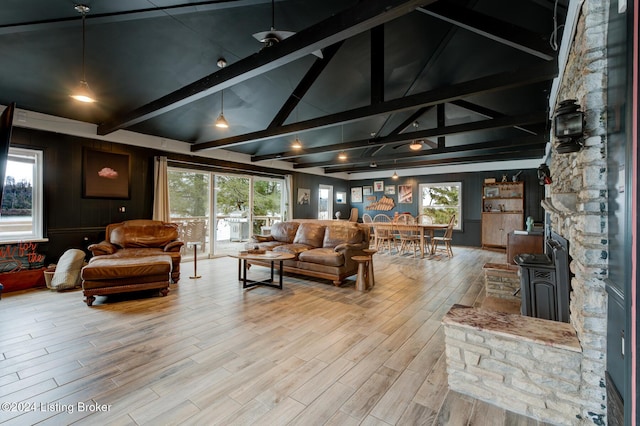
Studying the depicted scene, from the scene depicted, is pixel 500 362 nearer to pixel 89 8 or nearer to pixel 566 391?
pixel 566 391

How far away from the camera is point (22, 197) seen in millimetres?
4418

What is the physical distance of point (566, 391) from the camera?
165 centimetres

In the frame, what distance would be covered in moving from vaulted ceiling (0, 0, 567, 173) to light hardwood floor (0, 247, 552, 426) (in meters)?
2.69

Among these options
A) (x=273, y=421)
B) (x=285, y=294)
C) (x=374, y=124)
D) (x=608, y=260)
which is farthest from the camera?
(x=374, y=124)

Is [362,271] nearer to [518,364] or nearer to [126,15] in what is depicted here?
[518,364]

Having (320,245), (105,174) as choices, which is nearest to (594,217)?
(320,245)

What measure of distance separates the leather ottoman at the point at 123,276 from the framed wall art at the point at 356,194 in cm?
861

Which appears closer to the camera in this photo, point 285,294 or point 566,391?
point 566,391

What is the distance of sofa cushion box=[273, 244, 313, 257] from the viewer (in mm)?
5000

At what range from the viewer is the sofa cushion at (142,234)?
15.6 ft

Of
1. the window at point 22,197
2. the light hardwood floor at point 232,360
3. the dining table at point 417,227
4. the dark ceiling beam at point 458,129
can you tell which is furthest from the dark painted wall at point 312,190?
the window at point 22,197

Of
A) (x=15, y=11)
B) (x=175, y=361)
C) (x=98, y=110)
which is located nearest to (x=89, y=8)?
(x=15, y=11)

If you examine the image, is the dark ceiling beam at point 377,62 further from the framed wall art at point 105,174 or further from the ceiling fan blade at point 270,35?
the framed wall art at point 105,174

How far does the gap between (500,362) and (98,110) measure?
623 cm
